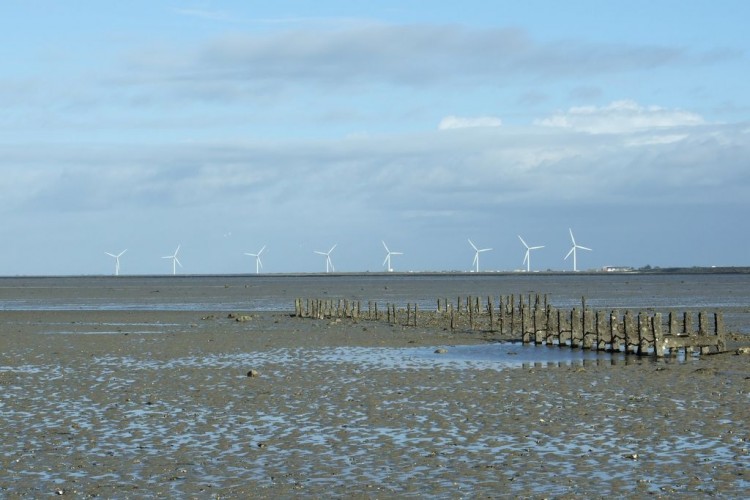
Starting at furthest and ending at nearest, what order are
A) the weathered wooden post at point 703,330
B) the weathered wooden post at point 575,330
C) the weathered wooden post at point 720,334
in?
the weathered wooden post at point 575,330
the weathered wooden post at point 720,334
the weathered wooden post at point 703,330

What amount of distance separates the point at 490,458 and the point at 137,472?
5.43 meters

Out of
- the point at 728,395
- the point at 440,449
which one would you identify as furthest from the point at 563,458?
the point at 728,395

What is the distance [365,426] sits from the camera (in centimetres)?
1967

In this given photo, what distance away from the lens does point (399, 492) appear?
46.4 ft

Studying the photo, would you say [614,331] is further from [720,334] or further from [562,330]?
[562,330]

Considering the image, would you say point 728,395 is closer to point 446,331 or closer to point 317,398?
point 317,398

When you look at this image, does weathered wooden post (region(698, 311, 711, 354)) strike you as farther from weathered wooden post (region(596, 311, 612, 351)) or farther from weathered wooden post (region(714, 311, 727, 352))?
weathered wooden post (region(596, 311, 612, 351))

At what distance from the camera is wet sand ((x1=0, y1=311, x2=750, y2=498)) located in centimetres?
1472

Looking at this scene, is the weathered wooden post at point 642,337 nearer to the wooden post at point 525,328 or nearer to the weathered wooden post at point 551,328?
the weathered wooden post at point 551,328

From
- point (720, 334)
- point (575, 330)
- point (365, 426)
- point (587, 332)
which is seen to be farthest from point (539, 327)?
point (365, 426)

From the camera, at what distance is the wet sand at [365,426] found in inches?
579

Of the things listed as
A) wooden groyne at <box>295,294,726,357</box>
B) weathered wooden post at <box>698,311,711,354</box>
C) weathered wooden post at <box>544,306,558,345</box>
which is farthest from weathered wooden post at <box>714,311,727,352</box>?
weathered wooden post at <box>544,306,558,345</box>

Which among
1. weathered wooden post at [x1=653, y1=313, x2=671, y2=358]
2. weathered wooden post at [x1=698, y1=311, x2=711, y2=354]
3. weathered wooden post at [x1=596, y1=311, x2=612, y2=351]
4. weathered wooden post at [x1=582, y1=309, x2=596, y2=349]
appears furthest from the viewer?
weathered wooden post at [x1=582, y1=309, x2=596, y2=349]

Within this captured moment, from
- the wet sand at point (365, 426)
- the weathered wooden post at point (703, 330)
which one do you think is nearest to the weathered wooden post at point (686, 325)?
the weathered wooden post at point (703, 330)
